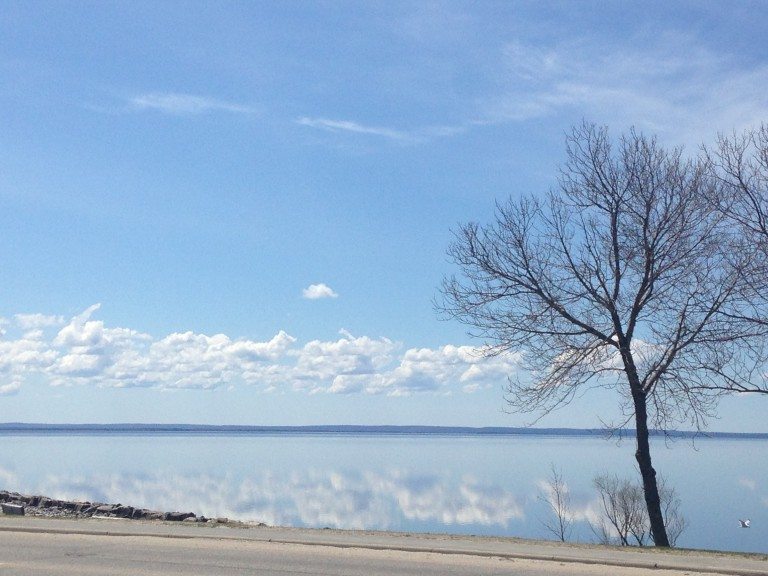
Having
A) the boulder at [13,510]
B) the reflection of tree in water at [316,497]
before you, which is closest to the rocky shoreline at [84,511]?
the boulder at [13,510]

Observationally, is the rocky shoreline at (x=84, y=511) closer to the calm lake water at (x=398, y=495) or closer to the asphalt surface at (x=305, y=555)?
the asphalt surface at (x=305, y=555)

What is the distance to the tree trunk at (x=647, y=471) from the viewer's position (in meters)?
19.4

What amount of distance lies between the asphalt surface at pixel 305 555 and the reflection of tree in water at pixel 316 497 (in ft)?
68.2

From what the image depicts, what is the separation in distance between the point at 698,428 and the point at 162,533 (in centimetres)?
1174

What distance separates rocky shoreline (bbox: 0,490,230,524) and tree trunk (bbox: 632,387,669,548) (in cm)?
980

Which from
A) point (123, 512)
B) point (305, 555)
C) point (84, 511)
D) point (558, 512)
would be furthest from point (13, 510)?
point (558, 512)

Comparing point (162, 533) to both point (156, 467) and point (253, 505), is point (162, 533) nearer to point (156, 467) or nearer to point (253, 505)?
point (253, 505)

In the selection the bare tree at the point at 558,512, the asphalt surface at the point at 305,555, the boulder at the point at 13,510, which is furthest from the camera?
the bare tree at the point at 558,512

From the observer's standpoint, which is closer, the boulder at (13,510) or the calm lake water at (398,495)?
the boulder at (13,510)

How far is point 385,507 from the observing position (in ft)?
164

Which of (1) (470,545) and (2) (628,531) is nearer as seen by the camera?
(1) (470,545)

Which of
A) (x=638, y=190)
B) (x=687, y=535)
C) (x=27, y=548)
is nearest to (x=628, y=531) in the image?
(x=687, y=535)

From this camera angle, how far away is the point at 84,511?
25.7 meters

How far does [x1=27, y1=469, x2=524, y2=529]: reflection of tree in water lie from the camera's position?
43188 mm
